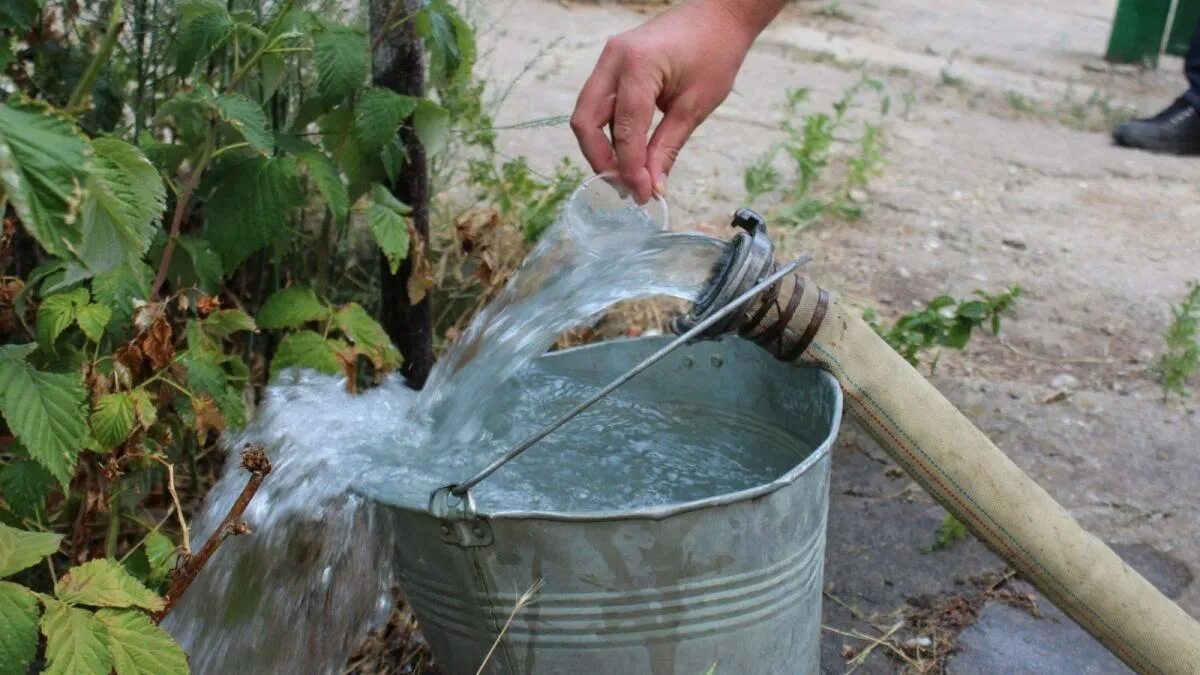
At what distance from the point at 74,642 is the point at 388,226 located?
2.88 ft

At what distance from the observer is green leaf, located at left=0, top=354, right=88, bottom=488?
5.24 feet

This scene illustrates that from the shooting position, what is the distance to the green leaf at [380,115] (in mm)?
2074

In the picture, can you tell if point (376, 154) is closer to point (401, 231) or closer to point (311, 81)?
point (401, 231)

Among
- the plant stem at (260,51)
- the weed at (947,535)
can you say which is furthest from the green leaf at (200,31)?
the weed at (947,535)

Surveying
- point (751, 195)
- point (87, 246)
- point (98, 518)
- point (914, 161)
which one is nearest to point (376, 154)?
point (98, 518)

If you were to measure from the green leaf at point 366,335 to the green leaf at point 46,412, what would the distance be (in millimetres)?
545

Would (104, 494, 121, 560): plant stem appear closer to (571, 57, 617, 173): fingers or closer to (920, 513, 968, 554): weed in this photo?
(571, 57, 617, 173): fingers

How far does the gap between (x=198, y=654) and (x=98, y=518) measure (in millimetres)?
400

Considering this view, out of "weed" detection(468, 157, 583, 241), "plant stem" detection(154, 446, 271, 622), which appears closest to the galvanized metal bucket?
"plant stem" detection(154, 446, 271, 622)

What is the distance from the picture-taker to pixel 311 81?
8.73ft

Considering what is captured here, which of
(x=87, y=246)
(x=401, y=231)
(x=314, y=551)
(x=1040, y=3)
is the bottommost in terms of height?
(x=1040, y=3)

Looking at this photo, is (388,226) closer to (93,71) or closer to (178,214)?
(178,214)

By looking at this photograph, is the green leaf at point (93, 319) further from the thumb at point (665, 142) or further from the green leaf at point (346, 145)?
the thumb at point (665, 142)

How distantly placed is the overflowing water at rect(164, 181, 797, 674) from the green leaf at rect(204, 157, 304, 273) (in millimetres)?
220
